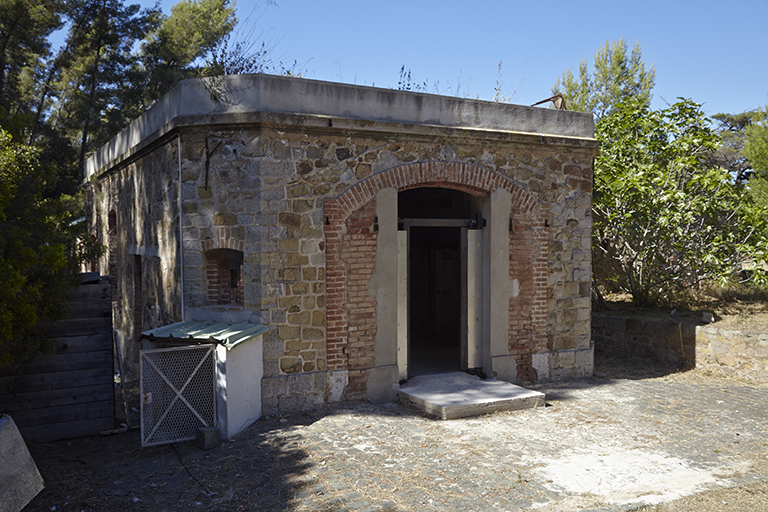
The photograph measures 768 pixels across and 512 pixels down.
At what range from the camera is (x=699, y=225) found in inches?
437

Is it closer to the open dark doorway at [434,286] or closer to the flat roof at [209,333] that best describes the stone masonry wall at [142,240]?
the flat roof at [209,333]

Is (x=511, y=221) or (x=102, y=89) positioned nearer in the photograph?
(x=511, y=221)

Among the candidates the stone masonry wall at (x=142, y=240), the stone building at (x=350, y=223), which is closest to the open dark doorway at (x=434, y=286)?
the stone building at (x=350, y=223)

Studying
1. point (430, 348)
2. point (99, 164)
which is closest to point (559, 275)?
point (430, 348)

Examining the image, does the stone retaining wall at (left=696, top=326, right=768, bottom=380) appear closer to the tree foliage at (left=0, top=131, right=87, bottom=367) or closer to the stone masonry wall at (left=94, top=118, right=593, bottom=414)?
the stone masonry wall at (left=94, top=118, right=593, bottom=414)

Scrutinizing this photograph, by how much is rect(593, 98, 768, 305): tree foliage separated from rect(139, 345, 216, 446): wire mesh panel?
8129 millimetres

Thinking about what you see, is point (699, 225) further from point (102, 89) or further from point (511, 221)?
point (102, 89)

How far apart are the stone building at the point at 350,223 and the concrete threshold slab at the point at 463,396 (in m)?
0.33

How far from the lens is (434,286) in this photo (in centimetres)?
1265

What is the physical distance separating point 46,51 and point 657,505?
21497 mm

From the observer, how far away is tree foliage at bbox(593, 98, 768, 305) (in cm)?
→ 1048

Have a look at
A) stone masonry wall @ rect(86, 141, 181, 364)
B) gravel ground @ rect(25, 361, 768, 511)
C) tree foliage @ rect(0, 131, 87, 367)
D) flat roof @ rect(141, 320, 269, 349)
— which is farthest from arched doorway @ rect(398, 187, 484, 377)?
tree foliage @ rect(0, 131, 87, 367)

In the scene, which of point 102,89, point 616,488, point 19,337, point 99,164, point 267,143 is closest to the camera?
point 616,488

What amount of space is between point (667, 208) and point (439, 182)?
510cm
